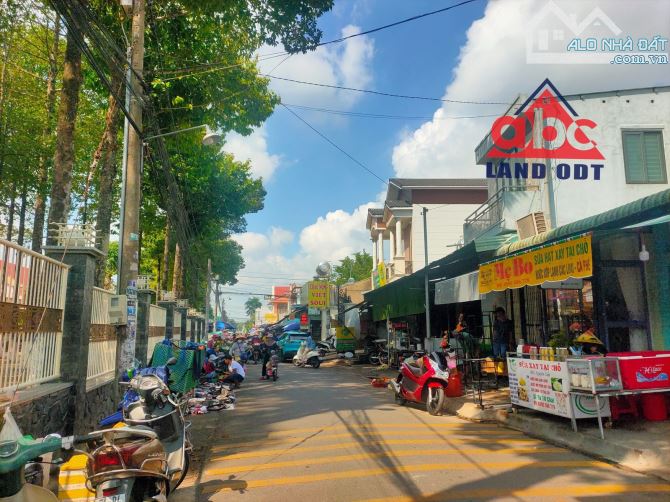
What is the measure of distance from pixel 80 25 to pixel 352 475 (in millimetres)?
7756

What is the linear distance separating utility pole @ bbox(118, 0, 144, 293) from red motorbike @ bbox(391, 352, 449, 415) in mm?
5994

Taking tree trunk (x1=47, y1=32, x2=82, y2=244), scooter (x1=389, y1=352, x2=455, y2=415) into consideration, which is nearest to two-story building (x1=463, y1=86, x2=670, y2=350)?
scooter (x1=389, y1=352, x2=455, y2=415)

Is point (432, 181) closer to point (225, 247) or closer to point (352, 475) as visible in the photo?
point (225, 247)

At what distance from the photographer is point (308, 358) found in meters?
23.3

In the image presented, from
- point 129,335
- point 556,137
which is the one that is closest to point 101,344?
point 129,335

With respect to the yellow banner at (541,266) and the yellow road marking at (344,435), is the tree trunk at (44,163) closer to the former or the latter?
the yellow road marking at (344,435)

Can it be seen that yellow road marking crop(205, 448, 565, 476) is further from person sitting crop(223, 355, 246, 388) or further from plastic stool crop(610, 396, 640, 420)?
→ person sitting crop(223, 355, 246, 388)

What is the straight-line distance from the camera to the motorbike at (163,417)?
16.8 ft

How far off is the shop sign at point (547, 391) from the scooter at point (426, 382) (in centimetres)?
153

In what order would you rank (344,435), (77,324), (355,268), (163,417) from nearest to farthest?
(163,417), (77,324), (344,435), (355,268)

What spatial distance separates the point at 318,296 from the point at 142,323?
2478 cm

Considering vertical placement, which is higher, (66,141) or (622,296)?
(66,141)

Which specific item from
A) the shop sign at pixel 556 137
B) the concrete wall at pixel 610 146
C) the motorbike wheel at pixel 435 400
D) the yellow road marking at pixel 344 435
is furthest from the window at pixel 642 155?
the yellow road marking at pixel 344 435

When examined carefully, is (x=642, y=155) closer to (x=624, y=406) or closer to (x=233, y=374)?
(x=624, y=406)
